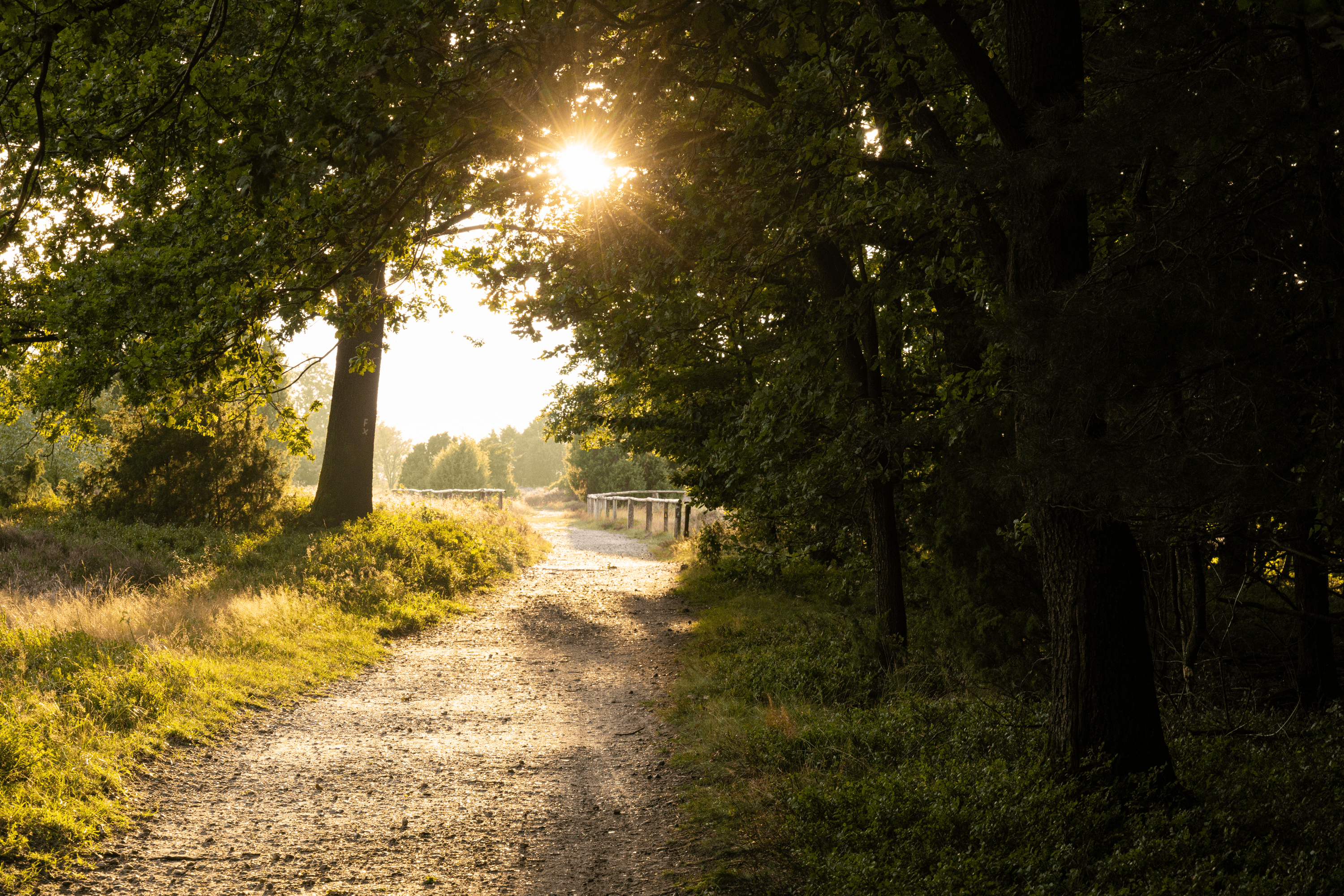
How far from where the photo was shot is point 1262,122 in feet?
12.3

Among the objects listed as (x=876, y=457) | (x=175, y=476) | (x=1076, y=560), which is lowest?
(x=1076, y=560)

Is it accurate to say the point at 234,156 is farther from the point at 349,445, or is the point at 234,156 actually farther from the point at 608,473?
the point at 608,473

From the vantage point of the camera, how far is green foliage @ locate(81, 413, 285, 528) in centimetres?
1577

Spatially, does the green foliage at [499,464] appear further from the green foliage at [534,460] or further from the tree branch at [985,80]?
the tree branch at [985,80]

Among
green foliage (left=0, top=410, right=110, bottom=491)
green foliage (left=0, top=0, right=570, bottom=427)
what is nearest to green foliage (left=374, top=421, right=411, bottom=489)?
green foliage (left=0, top=410, right=110, bottom=491)

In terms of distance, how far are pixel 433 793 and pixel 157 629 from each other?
4688 millimetres

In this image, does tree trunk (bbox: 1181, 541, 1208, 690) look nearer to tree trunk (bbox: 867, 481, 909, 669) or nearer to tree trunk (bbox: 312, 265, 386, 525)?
tree trunk (bbox: 867, 481, 909, 669)

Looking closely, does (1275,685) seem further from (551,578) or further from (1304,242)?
(551,578)

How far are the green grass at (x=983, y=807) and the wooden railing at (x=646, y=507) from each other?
1503cm

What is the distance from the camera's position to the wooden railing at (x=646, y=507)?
25.0 metres

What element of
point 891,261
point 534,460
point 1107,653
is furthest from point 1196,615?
point 534,460

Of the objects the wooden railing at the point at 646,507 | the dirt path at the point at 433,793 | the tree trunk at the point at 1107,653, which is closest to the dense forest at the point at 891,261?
the tree trunk at the point at 1107,653

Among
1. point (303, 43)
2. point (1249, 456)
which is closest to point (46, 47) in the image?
point (303, 43)

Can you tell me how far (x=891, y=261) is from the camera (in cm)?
735
